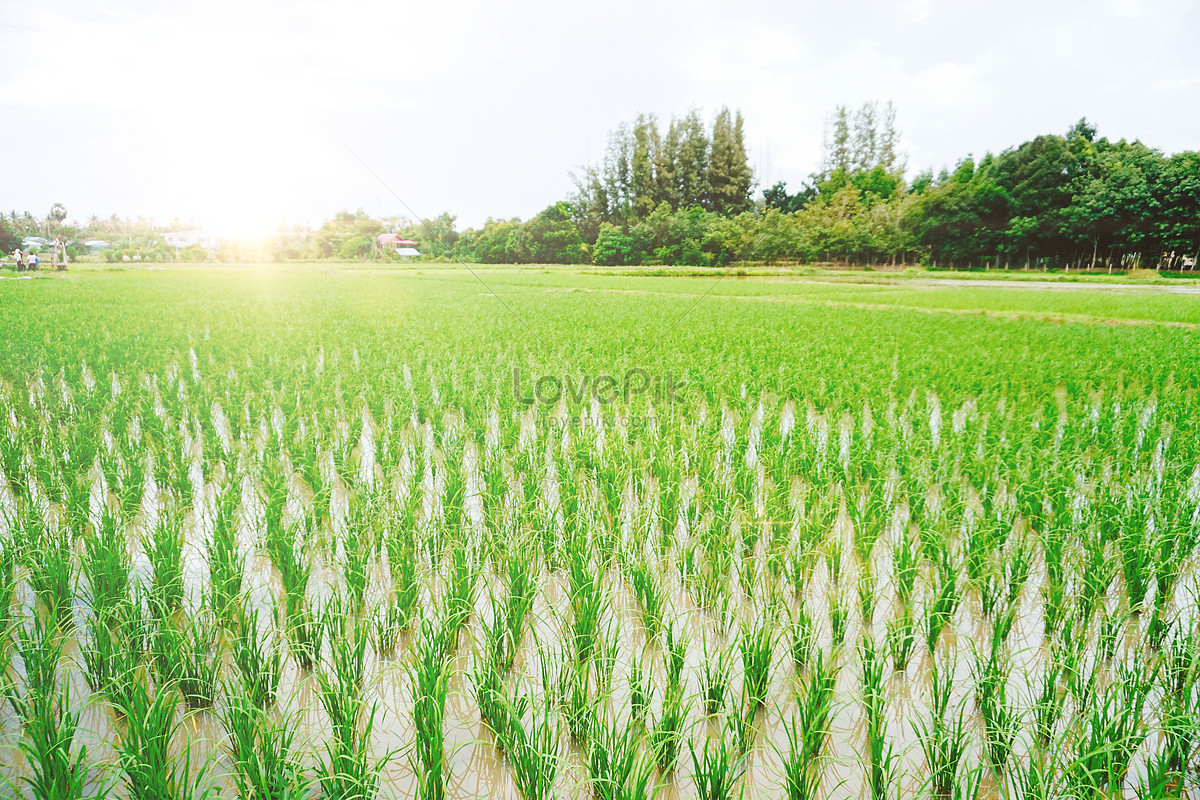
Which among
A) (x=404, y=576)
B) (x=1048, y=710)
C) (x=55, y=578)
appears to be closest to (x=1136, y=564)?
(x=1048, y=710)

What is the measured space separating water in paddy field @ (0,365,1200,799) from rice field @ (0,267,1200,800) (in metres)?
0.02

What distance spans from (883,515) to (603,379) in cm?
359

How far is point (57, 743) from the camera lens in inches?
56.2

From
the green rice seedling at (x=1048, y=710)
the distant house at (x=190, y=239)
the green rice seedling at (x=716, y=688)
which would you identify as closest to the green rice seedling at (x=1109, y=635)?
the green rice seedling at (x=1048, y=710)

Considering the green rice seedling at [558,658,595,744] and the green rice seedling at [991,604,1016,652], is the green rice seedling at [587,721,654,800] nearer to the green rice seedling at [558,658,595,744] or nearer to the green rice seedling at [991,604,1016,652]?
the green rice seedling at [558,658,595,744]

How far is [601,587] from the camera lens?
228 cm

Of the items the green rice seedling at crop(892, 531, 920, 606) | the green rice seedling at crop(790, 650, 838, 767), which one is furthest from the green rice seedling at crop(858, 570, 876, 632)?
the green rice seedling at crop(790, 650, 838, 767)

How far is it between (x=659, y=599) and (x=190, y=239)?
92.0ft

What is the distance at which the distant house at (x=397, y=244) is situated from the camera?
21991mm

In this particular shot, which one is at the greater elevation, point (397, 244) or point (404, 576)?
point (397, 244)

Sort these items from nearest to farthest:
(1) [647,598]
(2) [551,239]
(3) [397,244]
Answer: (1) [647,598] < (2) [551,239] < (3) [397,244]

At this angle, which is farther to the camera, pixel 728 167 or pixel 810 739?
pixel 728 167

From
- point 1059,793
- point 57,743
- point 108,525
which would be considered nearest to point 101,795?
point 57,743

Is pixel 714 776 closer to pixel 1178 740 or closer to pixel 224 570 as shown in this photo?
pixel 1178 740
